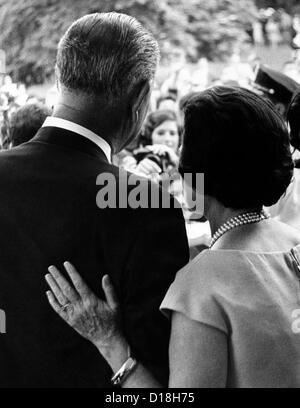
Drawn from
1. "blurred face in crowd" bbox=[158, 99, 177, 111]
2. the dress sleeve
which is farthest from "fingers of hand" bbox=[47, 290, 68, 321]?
A: "blurred face in crowd" bbox=[158, 99, 177, 111]

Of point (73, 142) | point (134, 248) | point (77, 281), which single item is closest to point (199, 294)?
point (134, 248)

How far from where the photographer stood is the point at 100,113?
5.66 feet

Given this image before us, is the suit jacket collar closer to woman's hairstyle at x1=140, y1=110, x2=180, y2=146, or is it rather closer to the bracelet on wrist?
the bracelet on wrist

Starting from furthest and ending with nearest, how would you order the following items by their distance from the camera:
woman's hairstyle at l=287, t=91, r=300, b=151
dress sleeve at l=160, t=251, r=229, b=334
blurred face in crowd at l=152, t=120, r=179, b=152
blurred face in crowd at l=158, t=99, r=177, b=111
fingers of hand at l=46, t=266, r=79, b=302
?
blurred face in crowd at l=158, t=99, r=177, b=111
blurred face in crowd at l=152, t=120, r=179, b=152
woman's hairstyle at l=287, t=91, r=300, b=151
fingers of hand at l=46, t=266, r=79, b=302
dress sleeve at l=160, t=251, r=229, b=334

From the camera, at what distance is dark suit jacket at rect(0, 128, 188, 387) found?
1673 mm

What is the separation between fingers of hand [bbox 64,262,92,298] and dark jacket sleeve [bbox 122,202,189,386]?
9 cm

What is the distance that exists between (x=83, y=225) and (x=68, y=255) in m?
0.08

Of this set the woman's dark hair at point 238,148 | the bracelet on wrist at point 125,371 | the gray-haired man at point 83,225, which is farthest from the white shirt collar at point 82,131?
the bracelet on wrist at point 125,371

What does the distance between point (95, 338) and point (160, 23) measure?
17756 mm

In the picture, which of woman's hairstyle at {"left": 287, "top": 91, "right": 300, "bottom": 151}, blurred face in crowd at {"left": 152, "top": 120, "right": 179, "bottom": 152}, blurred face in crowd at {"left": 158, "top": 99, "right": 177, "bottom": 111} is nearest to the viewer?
woman's hairstyle at {"left": 287, "top": 91, "right": 300, "bottom": 151}

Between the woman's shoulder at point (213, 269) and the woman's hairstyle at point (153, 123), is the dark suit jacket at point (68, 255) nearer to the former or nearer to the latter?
the woman's shoulder at point (213, 269)


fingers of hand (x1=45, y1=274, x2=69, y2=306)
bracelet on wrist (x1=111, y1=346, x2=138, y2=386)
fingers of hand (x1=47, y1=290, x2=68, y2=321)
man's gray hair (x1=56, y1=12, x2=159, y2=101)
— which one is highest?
man's gray hair (x1=56, y1=12, x2=159, y2=101)
